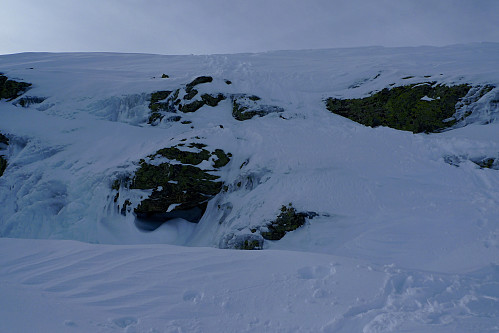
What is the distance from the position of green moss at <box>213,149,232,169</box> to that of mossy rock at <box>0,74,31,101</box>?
8.85 meters

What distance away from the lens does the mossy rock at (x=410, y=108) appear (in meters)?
8.89

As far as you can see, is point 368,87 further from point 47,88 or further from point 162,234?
point 47,88

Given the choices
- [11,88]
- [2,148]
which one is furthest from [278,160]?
[11,88]

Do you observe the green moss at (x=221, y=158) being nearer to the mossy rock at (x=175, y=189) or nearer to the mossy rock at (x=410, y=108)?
the mossy rock at (x=175, y=189)

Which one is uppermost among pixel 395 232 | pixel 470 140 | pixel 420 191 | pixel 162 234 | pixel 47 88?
pixel 47 88

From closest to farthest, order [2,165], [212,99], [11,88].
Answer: [2,165] < [212,99] < [11,88]

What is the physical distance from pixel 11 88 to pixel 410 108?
14.2 meters

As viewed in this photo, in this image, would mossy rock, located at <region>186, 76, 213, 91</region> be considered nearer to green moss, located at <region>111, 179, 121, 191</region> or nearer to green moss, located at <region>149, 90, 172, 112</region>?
green moss, located at <region>149, 90, 172, 112</region>

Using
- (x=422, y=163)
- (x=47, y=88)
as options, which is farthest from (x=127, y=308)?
(x=47, y=88)

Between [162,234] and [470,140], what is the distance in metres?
7.50

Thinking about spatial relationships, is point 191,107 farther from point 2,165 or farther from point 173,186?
point 2,165

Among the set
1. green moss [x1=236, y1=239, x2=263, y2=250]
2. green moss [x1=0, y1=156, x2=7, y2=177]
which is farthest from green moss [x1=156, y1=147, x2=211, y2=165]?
green moss [x1=0, y1=156, x2=7, y2=177]

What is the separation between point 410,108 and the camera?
9.34 m

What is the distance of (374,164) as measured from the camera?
6.81m
